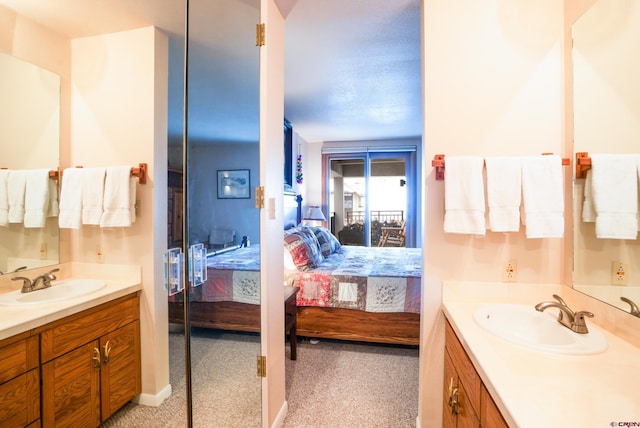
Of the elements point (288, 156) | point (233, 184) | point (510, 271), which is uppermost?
point (288, 156)

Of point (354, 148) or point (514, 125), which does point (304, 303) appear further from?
point (354, 148)

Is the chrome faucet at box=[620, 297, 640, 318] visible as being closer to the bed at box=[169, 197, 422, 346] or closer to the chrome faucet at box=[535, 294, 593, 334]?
the chrome faucet at box=[535, 294, 593, 334]

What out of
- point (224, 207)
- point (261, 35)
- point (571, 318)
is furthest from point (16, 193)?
point (571, 318)

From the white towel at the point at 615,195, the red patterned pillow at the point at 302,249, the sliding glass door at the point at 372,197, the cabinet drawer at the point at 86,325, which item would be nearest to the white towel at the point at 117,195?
the cabinet drawer at the point at 86,325

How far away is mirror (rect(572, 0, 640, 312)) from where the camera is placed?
1.02 meters

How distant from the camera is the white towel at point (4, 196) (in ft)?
3.29

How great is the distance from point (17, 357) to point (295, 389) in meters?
1.59

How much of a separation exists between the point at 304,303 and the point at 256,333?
A: 3.46ft

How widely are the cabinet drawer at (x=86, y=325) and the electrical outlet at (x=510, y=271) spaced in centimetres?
185

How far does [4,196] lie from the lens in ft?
3.33

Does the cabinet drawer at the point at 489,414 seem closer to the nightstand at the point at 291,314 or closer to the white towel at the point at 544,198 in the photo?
the white towel at the point at 544,198

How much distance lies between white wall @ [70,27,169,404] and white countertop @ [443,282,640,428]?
1386 mm

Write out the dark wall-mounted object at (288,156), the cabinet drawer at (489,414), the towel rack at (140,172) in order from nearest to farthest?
the cabinet drawer at (489,414)
the towel rack at (140,172)
the dark wall-mounted object at (288,156)

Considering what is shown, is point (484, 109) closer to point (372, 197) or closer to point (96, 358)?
point (96, 358)
